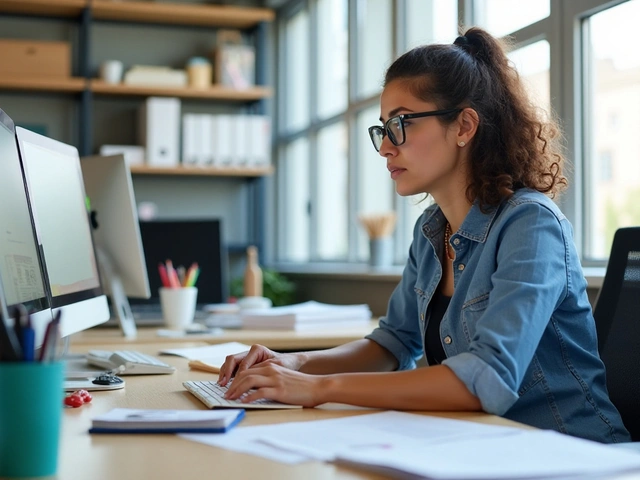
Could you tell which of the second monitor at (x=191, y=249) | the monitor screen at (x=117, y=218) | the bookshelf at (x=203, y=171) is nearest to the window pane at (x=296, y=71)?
the bookshelf at (x=203, y=171)

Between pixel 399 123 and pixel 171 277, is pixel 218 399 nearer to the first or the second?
pixel 399 123

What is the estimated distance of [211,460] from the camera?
2.88ft

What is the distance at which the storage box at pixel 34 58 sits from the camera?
163 inches

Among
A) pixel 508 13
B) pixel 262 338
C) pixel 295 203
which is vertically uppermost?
pixel 508 13

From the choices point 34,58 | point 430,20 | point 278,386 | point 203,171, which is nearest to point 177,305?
point 278,386

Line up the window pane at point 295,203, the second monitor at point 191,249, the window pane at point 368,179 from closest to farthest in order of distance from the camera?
the second monitor at point 191,249
the window pane at point 368,179
the window pane at point 295,203

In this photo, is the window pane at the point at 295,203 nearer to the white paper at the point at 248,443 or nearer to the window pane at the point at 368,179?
the window pane at the point at 368,179

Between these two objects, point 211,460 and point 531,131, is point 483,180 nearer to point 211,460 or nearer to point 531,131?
point 531,131

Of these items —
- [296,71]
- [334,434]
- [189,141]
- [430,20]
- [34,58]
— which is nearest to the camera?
[334,434]

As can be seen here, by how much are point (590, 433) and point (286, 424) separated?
0.56 metres

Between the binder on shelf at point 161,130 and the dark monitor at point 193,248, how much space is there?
136 cm

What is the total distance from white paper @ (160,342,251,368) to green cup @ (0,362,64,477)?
0.96 m

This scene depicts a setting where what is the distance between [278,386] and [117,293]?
1.26 m

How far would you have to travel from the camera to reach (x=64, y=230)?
1.64 metres
